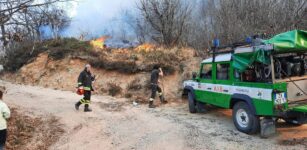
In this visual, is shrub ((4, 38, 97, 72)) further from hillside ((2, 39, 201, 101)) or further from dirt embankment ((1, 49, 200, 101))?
dirt embankment ((1, 49, 200, 101))

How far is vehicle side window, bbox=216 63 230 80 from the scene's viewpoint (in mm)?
→ 9672

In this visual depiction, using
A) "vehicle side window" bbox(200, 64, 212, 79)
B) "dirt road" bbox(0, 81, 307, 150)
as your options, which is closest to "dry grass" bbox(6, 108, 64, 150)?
"dirt road" bbox(0, 81, 307, 150)

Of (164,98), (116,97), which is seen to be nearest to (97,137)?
(164,98)

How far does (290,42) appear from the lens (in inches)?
309

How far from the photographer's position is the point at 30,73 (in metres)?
22.4

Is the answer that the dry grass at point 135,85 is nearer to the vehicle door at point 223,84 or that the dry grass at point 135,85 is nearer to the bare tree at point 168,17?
the bare tree at point 168,17

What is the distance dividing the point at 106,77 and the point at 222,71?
10409 millimetres

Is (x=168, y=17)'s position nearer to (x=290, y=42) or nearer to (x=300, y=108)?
(x=290, y=42)

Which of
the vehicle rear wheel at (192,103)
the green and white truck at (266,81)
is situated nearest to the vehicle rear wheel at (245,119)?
the green and white truck at (266,81)

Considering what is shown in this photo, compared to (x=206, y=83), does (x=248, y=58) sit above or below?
above

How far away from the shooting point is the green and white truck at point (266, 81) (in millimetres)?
7711

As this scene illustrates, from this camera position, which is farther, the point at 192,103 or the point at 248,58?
the point at 192,103

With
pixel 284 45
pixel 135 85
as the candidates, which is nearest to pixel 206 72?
pixel 284 45

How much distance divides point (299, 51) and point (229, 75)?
2053 mm
